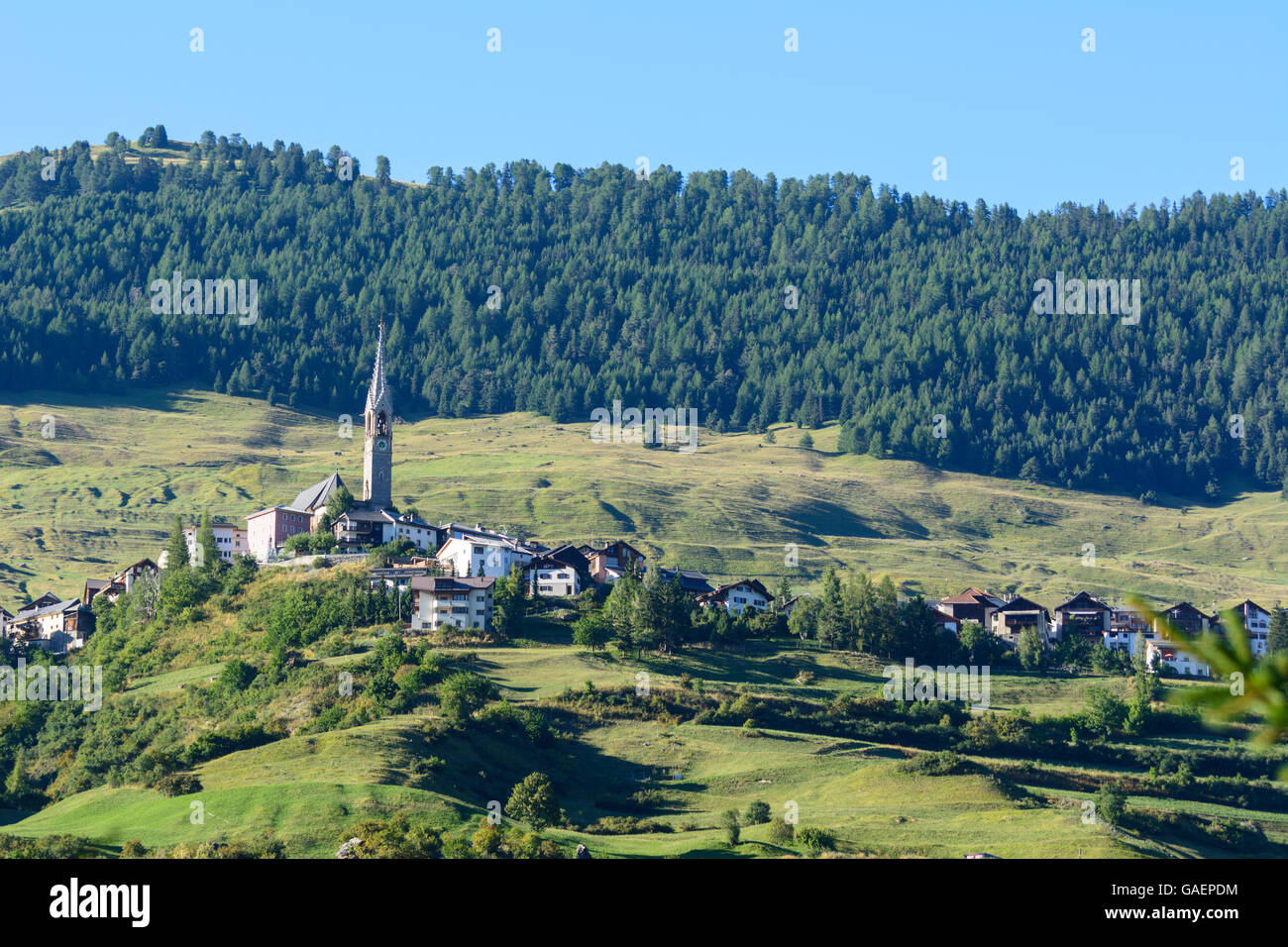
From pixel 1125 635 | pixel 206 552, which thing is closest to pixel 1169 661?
pixel 1125 635

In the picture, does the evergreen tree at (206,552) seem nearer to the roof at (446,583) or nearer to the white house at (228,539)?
the white house at (228,539)

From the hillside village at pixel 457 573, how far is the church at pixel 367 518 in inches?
4.9

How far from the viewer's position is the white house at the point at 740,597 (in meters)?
135

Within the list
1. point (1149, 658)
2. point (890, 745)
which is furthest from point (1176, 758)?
point (1149, 658)

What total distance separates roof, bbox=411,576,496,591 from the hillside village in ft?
2.38

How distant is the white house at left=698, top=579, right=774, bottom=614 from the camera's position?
135 m

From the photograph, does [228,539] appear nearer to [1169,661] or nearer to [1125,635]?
[1125,635]

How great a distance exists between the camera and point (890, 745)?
97.1 meters

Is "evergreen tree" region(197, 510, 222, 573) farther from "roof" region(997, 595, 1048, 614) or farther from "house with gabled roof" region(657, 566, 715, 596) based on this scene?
"roof" region(997, 595, 1048, 614)

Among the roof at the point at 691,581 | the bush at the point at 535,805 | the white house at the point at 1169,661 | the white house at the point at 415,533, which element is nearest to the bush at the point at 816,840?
the bush at the point at 535,805

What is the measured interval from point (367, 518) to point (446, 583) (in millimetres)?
26107

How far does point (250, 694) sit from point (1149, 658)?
75908 mm

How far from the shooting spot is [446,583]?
362ft
